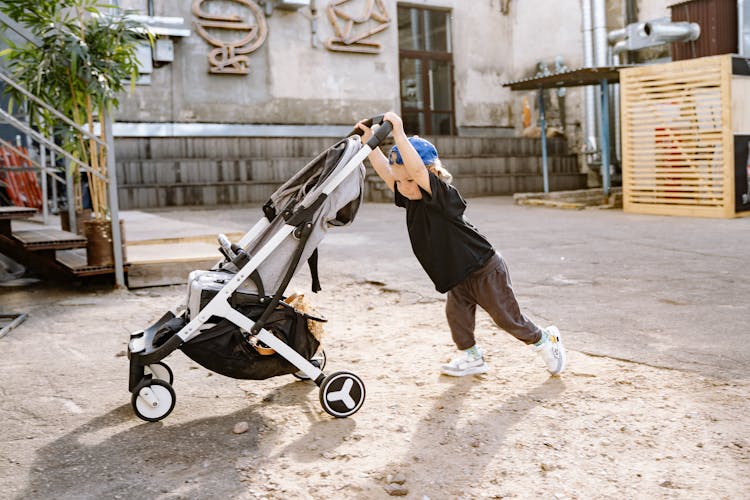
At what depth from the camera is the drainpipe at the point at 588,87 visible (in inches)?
588

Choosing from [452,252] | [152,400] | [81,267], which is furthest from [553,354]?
[81,267]

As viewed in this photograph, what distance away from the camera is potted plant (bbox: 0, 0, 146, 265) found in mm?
4875

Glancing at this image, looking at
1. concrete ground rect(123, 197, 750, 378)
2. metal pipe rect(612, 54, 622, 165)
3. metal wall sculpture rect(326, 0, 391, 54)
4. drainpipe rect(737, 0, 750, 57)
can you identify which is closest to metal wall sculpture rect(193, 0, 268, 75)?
metal wall sculpture rect(326, 0, 391, 54)

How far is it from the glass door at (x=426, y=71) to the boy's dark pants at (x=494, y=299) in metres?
14.1

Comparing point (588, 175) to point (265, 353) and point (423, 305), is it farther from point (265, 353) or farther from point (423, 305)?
point (265, 353)

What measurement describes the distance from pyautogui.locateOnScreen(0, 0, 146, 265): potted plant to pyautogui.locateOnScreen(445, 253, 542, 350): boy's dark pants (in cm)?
299

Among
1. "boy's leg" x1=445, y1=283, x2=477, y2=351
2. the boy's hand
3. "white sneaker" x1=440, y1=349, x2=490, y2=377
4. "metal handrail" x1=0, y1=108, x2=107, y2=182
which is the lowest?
"white sneaker" x1=440, y1=349, x2=490, y2=377

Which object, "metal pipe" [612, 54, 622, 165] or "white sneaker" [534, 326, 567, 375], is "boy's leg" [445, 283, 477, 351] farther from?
"metal pipe" [612, 54, 622, 165]

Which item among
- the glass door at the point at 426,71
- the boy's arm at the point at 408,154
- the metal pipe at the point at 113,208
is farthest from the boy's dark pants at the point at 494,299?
the glass door at the point at 426,71

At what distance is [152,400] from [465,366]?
48.3 inches

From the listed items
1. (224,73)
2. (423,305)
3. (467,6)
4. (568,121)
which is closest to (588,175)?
(568,121)

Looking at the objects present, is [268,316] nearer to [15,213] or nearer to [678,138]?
[15,213]

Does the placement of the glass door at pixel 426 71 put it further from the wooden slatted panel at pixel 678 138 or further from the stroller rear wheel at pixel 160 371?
the stroller rear wheel at pixel 160 371

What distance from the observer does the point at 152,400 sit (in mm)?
2490
